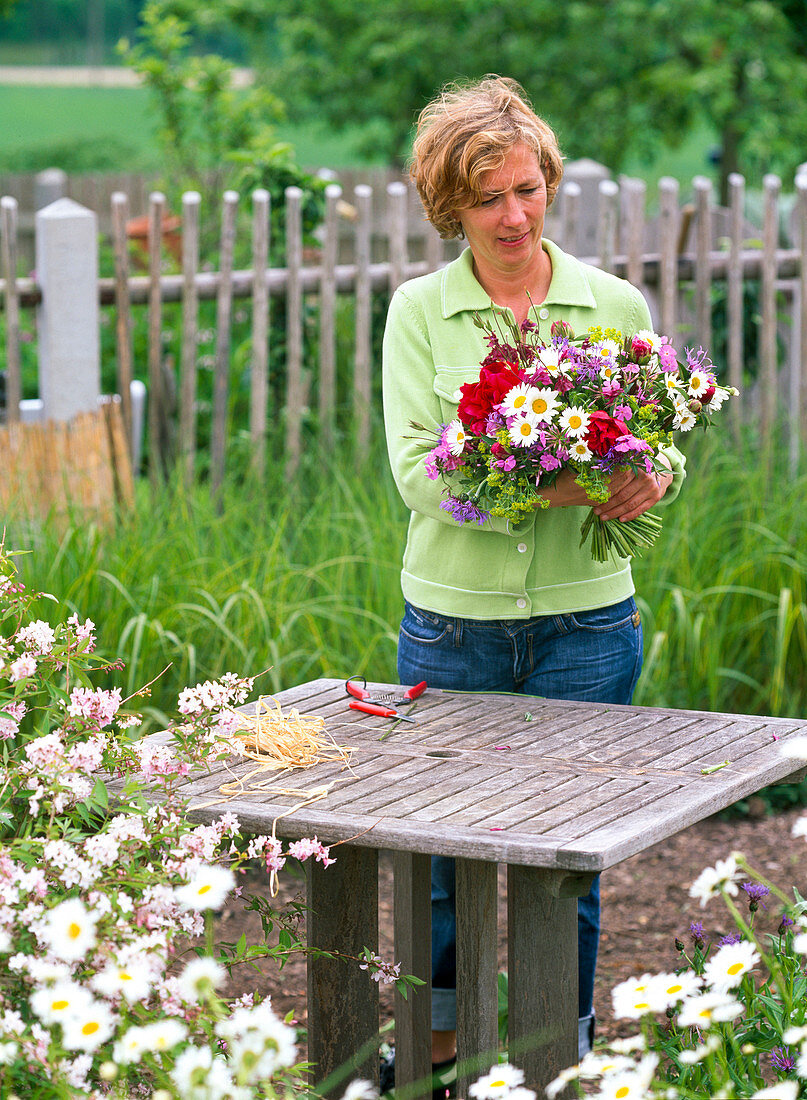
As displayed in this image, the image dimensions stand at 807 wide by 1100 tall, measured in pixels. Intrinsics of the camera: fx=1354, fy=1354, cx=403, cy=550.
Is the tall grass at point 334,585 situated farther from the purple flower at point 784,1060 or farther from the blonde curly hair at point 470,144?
the purple flower at point 784,1060

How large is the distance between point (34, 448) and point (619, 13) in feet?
27.4

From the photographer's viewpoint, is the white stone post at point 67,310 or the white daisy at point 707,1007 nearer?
the white daisy at point 707,1007

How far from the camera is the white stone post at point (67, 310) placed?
506 centimetres

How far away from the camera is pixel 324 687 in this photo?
8.96 ft

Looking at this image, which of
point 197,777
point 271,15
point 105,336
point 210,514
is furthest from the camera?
point 271,15

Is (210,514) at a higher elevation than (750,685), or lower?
higher

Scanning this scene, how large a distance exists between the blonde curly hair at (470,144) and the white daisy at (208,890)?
1415mm

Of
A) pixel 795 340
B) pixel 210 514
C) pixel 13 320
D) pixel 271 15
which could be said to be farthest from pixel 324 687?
pixel 271 15

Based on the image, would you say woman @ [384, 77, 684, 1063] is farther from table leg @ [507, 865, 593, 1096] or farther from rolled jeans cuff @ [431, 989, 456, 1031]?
table leg @ [507, 865, 593, 1096]

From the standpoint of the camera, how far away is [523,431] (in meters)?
2.28

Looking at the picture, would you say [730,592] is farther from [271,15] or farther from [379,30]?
[271,15]

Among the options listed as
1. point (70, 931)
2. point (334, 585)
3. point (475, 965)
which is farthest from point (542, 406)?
point (334, 585)

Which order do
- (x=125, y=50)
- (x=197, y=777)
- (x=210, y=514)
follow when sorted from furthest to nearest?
(x=125, y=50) → (x=210, y=514) → (x=197, y=777)

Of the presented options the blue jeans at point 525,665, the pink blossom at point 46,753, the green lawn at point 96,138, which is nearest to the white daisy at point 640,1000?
the pink blossom at point 46,753
